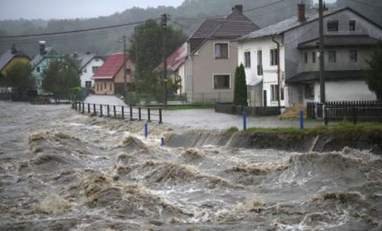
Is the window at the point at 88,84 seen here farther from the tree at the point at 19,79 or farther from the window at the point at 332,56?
the window at the point at 332,56

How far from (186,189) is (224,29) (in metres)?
43.8

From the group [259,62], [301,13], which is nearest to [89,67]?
[259,62]

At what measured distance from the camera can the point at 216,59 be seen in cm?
6097

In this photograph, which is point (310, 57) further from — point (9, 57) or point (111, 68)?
point (9, 57)

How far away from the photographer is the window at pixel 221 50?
6072cm

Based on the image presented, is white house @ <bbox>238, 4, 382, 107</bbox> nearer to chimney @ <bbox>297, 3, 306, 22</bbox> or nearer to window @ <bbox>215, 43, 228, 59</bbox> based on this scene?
chimney @ <bbox>297, 3, 306, 22</bbox>

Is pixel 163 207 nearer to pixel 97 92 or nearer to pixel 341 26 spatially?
pixel 341 26

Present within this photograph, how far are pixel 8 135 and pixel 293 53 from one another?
819 inches

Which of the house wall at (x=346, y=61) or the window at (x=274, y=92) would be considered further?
the window at (x=274, y=92)

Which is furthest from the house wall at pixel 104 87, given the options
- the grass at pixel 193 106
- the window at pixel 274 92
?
the window at pixel 274 92

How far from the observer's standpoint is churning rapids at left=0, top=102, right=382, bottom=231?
1430 centimetres

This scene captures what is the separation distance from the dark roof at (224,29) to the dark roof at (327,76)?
18.5 metres

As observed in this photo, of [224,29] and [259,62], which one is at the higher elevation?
[224,29]

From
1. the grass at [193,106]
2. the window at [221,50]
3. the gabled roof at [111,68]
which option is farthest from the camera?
the gabled roof at [111,68]
